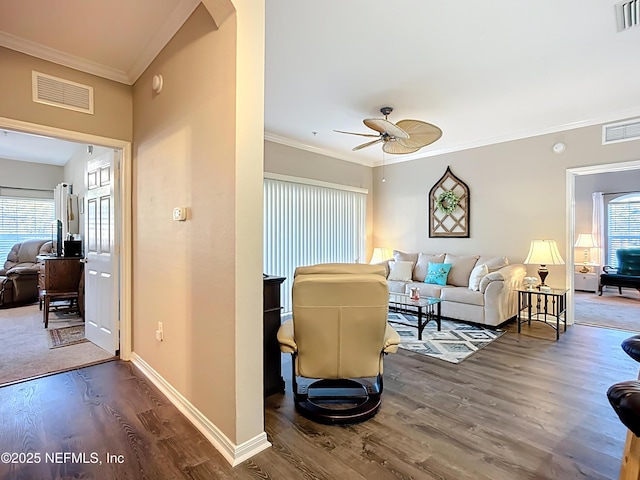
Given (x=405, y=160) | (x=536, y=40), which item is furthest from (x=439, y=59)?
(x=405, y=160)

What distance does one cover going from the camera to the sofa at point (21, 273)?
18.2 feet

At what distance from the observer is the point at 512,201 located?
5.17 metres

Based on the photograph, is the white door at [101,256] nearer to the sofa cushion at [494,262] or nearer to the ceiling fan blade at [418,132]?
the ceiling fan blade at [418,132]

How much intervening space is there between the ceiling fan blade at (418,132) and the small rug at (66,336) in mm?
4265

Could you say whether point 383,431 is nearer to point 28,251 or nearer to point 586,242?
point 28,251

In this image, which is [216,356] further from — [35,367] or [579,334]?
[579,334]

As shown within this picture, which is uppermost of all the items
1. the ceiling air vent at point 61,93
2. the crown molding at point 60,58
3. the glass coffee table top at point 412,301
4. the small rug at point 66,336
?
the crown molding at point 60,58

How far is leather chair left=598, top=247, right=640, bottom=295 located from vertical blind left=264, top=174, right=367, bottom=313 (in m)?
4.88

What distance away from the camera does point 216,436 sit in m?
1.96

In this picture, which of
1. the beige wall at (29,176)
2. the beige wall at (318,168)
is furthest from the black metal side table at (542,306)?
the beige wall at (29,176)

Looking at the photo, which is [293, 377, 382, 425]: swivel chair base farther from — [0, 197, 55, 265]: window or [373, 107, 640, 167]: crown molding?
[0, 197, 55, 265]: window

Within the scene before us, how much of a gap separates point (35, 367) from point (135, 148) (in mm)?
2210

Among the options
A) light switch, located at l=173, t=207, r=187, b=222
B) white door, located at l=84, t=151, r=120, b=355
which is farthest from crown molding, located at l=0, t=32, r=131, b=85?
light switch, located at l=173, t=207, r=187, b=222

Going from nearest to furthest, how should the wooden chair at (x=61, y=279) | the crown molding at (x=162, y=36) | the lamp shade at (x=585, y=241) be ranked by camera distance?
the crown molding at (x=162, y=36)
the wooden chair at (x=61, y=279)
the lamp shade at (x=585, y=241)
